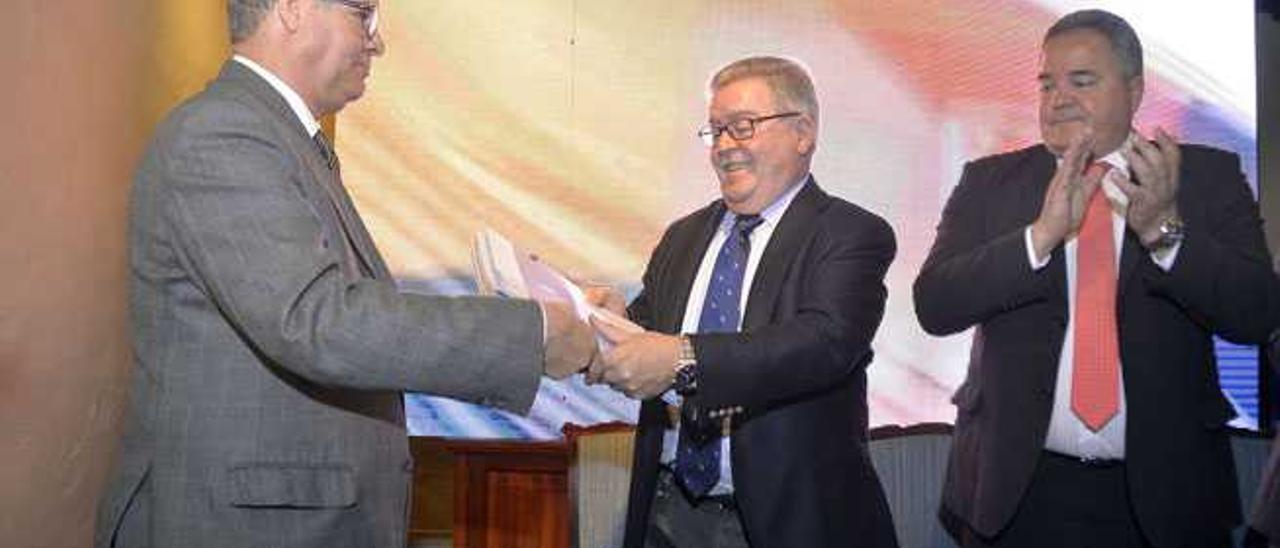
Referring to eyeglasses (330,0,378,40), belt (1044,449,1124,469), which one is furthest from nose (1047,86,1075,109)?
eyeglasses (330,0,378,40)

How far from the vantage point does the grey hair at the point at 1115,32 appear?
264 centimetres

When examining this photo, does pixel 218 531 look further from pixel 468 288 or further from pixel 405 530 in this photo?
pixel 468 288

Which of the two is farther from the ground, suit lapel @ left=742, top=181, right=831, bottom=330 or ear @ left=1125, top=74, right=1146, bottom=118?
ear @ left=1125, top=74, right=1146, bottom=118

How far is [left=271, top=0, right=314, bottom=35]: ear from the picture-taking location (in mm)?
1917

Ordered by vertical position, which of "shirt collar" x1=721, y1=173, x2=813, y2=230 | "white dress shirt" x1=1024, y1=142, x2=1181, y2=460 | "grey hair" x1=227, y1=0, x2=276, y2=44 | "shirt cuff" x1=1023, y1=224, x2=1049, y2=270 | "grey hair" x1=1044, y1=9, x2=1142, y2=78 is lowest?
"white dress shirt" x1=1024, y1=142, x2=1181, y2=460

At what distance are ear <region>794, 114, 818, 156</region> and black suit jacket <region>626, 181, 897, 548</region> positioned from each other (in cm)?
8

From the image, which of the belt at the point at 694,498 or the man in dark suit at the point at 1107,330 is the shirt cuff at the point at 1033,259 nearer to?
the man in dark suit at the point at 1107,330

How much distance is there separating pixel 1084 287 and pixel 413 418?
211 cm


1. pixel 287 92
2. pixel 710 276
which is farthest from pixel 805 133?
pixel 287 92

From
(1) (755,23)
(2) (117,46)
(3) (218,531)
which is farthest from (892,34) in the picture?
(3) (218,531)

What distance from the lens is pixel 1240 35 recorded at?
398 cm

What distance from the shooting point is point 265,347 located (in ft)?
5.60

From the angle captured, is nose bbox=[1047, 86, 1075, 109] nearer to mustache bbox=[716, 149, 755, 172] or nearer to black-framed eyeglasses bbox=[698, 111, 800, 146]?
black-framed eyeglasses bbox=[698, 111, 800, 146]

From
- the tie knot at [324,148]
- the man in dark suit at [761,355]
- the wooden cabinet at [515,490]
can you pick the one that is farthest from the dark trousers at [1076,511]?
the wooden cabinet at [515,490]
